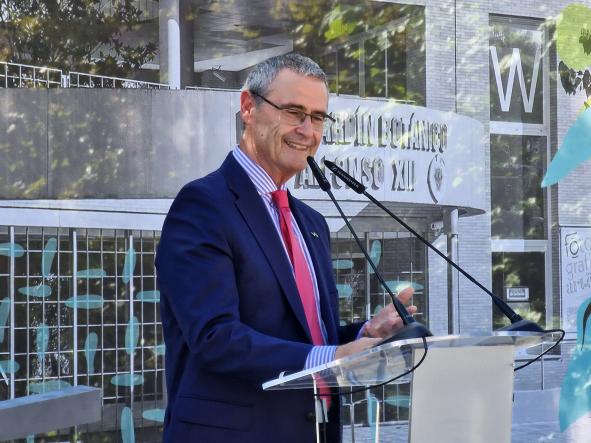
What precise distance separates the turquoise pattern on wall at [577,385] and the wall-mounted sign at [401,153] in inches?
98.0

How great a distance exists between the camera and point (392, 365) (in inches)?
86.9

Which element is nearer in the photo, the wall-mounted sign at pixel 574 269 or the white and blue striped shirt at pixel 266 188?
the white and blue striped shirt at pixel 266 188

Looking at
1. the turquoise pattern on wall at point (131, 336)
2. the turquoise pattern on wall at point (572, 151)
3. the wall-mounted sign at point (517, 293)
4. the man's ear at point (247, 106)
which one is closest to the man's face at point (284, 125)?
the man's ear at point (247, 106)

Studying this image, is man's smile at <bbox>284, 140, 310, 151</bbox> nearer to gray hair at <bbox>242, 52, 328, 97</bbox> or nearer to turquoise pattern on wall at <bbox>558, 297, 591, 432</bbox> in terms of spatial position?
gray hair at <bbox>242, 52, 328, 97</bbox>

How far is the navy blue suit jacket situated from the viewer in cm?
231

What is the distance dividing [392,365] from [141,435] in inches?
360

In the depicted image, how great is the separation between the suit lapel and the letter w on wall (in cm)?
1493

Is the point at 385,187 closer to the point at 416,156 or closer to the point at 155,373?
the point at 416,156

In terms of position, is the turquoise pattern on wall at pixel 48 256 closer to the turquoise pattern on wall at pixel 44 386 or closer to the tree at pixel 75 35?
the turquoise pattern on wall at pixel 44 386

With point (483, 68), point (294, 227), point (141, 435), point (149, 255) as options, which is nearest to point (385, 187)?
point (149, 255)

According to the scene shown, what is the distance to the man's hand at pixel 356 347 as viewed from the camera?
2.10 m

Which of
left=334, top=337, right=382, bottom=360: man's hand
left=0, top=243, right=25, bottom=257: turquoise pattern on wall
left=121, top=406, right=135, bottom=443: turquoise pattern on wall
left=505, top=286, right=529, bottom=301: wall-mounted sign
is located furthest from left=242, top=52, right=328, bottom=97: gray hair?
left=505, top=286, right=529, bottom=301: wall-mounted sign

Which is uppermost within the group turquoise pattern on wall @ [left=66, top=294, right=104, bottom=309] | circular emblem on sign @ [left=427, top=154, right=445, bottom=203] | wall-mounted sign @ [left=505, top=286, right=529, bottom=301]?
circular emblem on sign @ [left=427, top=154, right=445, bottom=203]

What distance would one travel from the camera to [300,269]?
104 inches
